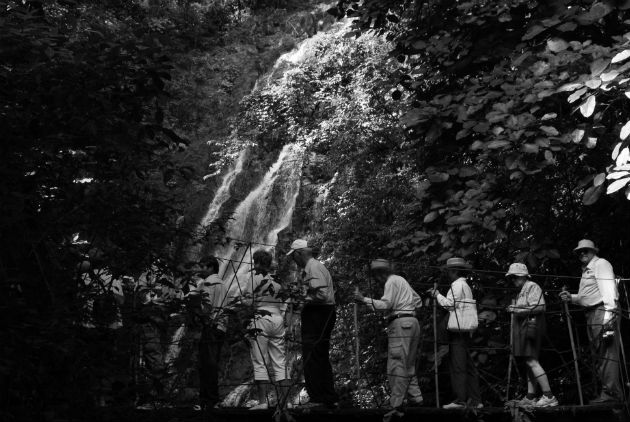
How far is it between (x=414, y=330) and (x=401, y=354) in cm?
25

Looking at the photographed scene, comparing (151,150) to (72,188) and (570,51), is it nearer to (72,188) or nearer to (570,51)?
(72,188)

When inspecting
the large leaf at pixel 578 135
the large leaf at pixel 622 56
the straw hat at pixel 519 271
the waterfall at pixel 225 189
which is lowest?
the straw hat at pixel 519 271

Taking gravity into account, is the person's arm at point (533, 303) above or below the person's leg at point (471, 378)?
above

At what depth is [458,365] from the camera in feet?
29.9

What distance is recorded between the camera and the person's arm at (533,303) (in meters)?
9.24

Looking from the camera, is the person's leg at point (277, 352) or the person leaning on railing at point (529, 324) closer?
the person's leg at point (277, 352)

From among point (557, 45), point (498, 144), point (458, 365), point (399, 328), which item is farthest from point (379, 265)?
point (557, 45)

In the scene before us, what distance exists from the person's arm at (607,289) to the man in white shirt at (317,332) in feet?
8.24

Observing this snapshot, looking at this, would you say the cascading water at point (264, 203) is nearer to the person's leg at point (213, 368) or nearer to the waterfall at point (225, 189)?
the waterfall at point (225, 189)

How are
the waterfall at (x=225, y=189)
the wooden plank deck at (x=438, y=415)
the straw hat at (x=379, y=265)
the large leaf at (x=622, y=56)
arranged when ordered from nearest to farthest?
the large leaf at (x=622, y=56), the wooden plank deck at (x=438, y=415), the straw hat at (x=379, y=265), the waterfall at (x=225, y=189)

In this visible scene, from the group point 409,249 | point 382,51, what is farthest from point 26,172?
point 382,51

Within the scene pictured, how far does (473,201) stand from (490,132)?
2.52ft

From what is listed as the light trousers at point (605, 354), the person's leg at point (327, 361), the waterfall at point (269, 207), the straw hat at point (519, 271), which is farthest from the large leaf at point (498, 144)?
the waterfall at point (269, 207)

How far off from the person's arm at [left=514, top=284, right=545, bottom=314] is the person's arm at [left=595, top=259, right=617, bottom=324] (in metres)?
0.55
